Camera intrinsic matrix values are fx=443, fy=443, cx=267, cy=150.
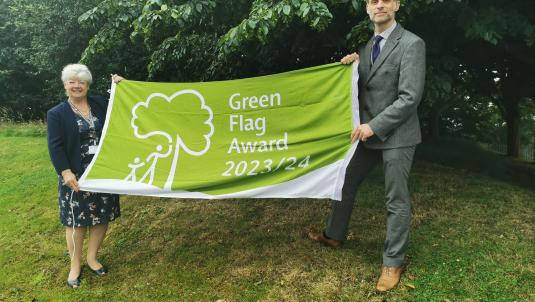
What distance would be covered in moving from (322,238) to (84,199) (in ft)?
7.39

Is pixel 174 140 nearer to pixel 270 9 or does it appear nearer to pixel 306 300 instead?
pixel 270 9

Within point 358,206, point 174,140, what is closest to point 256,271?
point 174,140

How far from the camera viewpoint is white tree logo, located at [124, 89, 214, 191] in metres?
3.95

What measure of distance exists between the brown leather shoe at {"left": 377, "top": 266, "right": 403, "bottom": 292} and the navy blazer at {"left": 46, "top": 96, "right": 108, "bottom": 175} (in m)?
2.72

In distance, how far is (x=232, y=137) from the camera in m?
3.94

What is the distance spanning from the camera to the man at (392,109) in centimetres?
326

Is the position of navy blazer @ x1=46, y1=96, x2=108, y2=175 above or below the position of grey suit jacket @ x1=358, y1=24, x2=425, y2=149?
below

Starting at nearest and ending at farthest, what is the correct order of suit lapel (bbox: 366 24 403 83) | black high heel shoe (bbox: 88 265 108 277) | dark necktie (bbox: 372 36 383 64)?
suit lapel (bbox: 366 24 403 83) → dark necktie (bbox: 372 36 383 64) → black high heel shoe (bbox: 88 265 108 277)

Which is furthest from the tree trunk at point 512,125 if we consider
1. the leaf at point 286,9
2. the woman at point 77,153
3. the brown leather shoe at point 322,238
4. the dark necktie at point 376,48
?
the woman at point 77,153

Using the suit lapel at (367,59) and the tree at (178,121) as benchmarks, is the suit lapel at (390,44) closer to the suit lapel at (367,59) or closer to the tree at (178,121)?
the suit lapel at (367,59)

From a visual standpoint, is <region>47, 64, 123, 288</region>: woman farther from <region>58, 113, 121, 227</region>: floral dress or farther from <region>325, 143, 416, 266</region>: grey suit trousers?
<region>325, 143, 416, 266</region>: grey suit trousers

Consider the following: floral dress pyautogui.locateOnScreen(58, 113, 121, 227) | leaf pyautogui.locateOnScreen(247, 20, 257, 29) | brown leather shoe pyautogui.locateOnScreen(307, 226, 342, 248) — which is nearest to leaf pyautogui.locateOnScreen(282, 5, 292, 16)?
leaf pyautogui.locateOnScreen(247, 20, 257, 29)

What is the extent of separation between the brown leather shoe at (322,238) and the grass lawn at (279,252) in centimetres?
6

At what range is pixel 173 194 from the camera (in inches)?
151
